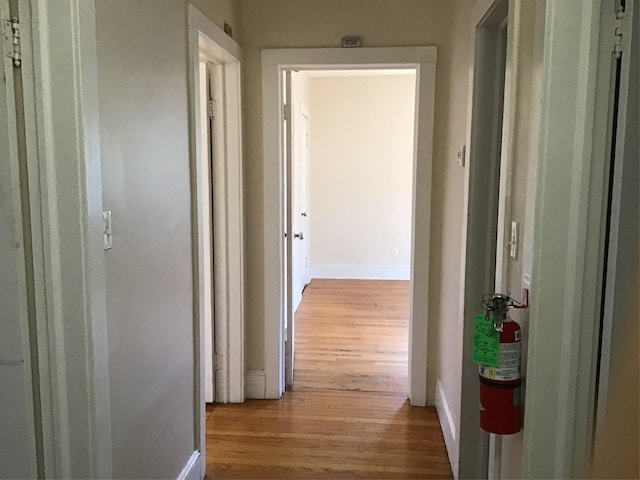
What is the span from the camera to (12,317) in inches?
53.7

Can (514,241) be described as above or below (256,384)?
above

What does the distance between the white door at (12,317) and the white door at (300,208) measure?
3.84 metres

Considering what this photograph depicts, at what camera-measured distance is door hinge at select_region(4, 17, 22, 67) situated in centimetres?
129

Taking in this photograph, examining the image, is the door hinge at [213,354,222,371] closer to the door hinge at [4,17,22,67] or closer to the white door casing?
the white door casing

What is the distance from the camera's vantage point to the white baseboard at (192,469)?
2273 millimetres

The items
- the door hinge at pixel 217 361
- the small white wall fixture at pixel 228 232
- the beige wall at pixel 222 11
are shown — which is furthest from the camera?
the door hinge at pixel 217 361

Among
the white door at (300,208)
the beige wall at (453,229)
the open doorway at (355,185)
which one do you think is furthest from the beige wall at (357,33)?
the open doorway at (355,185)

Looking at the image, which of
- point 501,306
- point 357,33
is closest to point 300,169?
point 357,33

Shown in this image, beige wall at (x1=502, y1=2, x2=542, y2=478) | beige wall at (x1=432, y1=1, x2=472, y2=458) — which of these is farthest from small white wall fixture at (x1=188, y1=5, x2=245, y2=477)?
beige wall at (x1=502, y1=2, x2=542, y2=478)

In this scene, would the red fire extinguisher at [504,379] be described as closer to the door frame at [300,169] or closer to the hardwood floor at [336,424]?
the hardwood floor at [336,424]

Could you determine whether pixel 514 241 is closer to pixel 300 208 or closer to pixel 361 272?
pixel 300 208

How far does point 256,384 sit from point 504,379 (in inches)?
82.4

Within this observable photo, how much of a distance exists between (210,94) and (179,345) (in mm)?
1456

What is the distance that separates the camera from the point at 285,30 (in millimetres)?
3062
